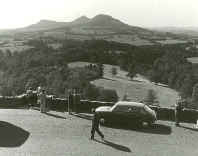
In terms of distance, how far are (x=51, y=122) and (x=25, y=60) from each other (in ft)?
355

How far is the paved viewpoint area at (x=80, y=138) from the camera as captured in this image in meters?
12.6

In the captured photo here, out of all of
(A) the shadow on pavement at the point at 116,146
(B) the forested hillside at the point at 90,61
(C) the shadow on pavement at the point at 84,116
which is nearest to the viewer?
(A) the shadow on pavement at the point at 116,146

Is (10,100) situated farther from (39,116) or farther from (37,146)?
(37,146)

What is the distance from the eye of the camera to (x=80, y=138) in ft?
47.9

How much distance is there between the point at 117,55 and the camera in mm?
137750

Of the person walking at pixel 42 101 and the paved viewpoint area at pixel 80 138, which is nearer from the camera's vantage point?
the paved viewpoint area at pixel 80 138

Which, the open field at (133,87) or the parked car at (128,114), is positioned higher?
the parked car at (128,114)

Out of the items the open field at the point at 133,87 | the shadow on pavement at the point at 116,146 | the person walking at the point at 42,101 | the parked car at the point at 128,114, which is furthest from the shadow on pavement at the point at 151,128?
the open field at the point at 133,87

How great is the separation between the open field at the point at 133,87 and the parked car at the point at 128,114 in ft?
287

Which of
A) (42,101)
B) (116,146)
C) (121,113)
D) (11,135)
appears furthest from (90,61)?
(116,146)

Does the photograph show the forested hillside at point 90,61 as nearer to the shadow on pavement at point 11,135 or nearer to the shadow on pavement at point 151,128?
the shadow on pavement at point 151,128

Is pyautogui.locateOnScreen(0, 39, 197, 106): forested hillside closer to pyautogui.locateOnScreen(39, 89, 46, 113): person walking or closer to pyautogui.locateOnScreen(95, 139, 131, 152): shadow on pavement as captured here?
pyautogui.locateOnScreen(39, 89, 46, 113): person walking

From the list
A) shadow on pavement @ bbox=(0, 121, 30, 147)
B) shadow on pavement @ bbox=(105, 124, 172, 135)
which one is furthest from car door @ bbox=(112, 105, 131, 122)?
shadow on pavement @ bbox=(0, 121, 30, 147)

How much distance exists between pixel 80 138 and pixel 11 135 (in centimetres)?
245
